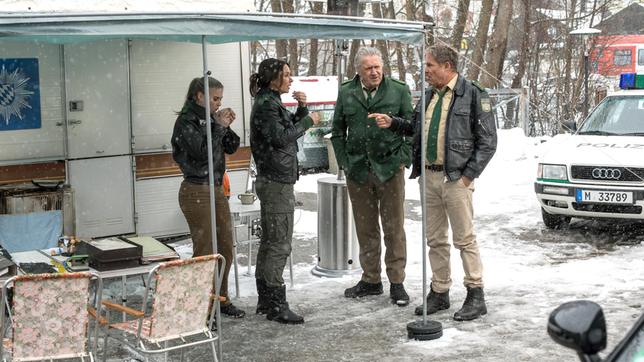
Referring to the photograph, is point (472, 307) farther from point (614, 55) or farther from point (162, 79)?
point (614, 55)

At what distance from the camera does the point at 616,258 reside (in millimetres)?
9414

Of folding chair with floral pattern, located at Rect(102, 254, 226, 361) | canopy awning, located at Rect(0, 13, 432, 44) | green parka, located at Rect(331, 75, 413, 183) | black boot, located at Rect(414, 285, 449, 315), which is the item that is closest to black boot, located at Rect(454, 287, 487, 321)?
black boot, located at Rect(414, 285, 449, 315)

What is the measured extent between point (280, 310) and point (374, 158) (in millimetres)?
1402

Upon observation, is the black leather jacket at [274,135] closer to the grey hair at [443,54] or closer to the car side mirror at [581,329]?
the grey hair at [443,54]

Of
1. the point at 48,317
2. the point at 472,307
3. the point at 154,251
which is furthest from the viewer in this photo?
the point at 472,307

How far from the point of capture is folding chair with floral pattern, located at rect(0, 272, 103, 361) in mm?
5074

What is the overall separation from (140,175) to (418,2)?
720 inches

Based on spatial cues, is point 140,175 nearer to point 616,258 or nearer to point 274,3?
point 616,258

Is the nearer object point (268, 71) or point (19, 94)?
point (268, 71)

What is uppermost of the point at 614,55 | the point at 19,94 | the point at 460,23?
the point at 460,23

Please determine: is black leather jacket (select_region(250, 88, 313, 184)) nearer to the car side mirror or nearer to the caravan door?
the caravan door

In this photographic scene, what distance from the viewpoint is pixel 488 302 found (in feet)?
25.7

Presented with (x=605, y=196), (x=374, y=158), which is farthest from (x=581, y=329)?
(x=605, y=196)

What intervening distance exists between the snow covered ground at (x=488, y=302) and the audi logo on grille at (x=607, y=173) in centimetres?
70
